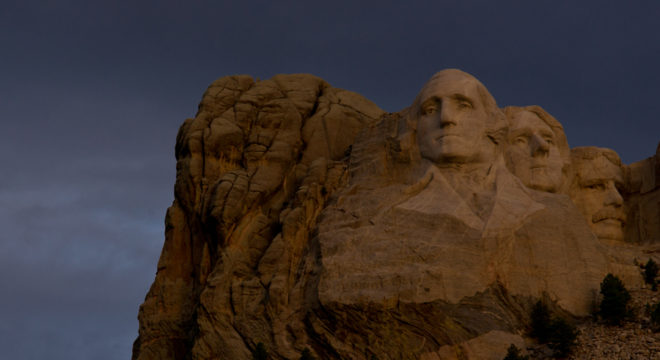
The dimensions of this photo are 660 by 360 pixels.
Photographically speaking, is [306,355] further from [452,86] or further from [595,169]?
[595,169]

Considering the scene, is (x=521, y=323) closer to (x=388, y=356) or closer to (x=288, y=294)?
(x=388, y=356)

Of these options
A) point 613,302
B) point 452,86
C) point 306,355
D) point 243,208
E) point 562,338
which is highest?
point 452,86

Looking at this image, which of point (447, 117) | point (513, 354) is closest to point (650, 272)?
point (513, 354)

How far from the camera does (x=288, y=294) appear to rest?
38562 mm

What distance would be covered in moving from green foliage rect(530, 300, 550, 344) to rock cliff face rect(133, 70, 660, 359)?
373 mm

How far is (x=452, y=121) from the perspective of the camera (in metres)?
39.6

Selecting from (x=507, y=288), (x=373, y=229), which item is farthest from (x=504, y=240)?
(x=373, y=229)

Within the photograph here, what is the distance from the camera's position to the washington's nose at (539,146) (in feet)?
142

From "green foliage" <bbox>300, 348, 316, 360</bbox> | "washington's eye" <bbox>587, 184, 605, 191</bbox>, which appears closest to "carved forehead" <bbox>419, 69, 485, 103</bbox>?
"washington's eye" <bbox>587, 184, 605, 191</bbox>

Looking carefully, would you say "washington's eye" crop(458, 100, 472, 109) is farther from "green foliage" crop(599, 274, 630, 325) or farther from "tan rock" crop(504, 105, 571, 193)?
"green foliage" crop(599, 274, 630, 325)

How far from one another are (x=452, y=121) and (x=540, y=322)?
7079mm

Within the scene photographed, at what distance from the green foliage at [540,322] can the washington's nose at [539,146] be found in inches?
307

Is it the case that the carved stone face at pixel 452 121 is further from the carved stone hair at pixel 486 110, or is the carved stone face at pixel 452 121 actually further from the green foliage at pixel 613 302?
the green foliage at pixel 613 302

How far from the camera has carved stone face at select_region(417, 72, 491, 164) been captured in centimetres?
3956
